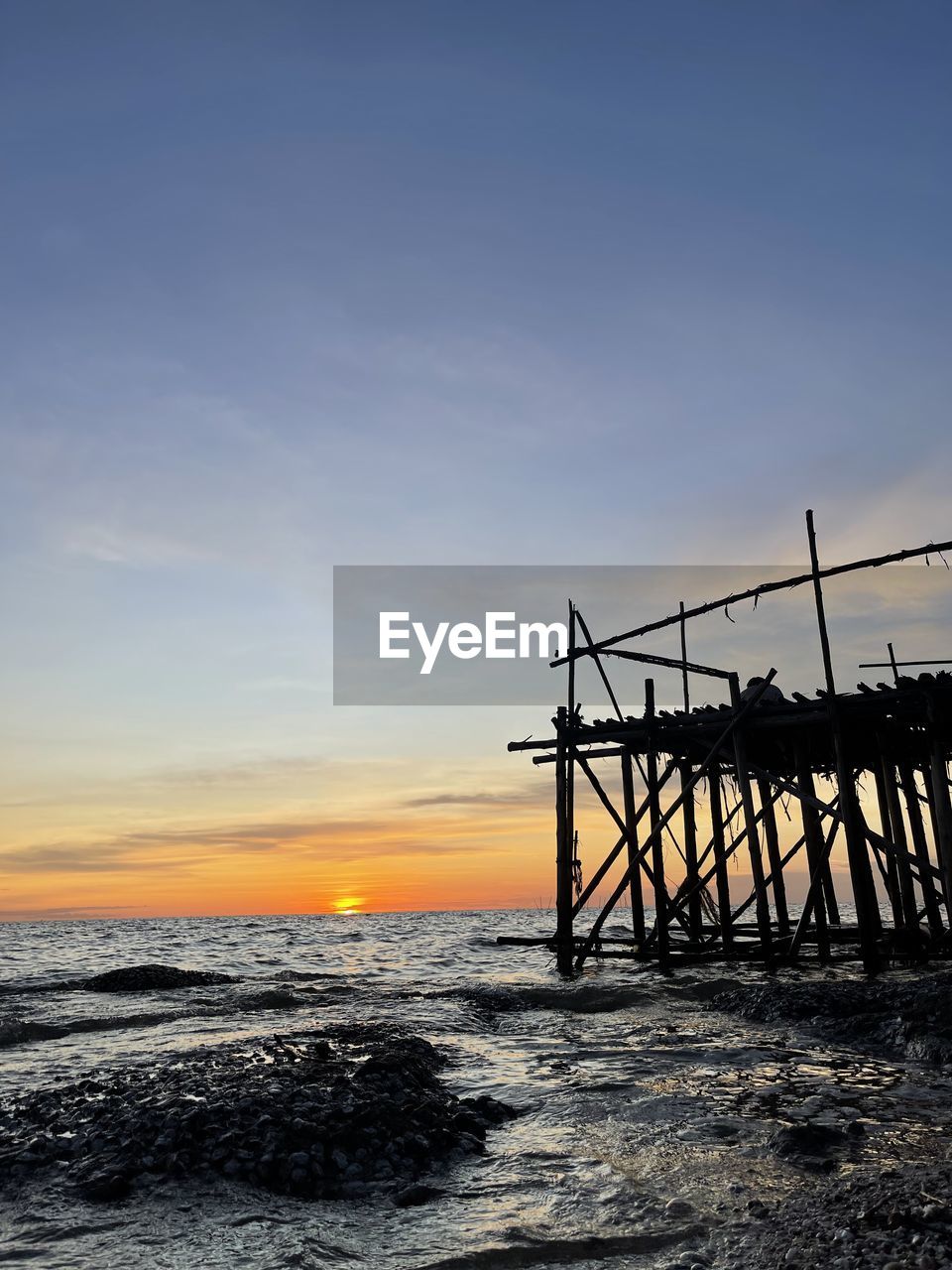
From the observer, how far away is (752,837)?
18.2m

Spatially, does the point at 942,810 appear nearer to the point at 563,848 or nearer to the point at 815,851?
the point at 815,851

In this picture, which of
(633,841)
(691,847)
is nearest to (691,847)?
(691,847)

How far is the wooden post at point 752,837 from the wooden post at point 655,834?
1.98 meters

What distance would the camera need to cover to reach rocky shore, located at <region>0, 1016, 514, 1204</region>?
6.97 metres

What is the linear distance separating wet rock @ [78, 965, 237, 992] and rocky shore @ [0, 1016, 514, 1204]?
45.1ft

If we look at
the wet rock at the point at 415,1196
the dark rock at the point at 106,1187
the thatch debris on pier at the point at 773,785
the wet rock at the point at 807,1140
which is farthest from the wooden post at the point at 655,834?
the dark rock at the point at 106,1187

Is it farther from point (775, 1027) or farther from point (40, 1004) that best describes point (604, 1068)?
point (40, 1004)

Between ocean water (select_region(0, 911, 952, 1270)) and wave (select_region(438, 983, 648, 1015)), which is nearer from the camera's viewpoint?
ocean water (select_region(0, 911, 952, 1270))

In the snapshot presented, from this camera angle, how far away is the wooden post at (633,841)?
65.5ft

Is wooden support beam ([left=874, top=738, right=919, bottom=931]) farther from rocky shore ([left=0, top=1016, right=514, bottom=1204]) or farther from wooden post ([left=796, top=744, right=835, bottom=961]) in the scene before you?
rocky shore ([left=0, top=1016, right=514, bottom=1204])

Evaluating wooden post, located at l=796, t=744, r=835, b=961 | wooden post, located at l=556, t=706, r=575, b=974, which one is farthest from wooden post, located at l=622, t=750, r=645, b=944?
wooden post, located at l=796, t=744, r=835, b=961

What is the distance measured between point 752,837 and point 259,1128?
43.2 ft

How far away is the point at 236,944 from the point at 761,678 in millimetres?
34621

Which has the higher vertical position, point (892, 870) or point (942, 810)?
point (942, 810)
